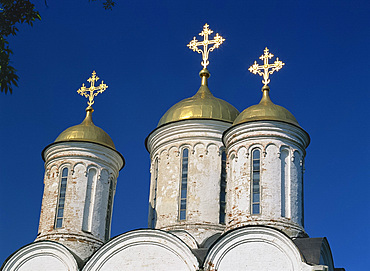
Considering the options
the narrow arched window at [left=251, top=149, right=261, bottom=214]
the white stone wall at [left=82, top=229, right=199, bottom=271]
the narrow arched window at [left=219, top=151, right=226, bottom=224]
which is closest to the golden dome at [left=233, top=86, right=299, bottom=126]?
the narrow arched window at [left=251, top=149, right=261, bottom=214]

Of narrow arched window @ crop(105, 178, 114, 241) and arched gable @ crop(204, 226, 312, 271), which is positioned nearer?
arched gable @ crop(204, 226, 312, 271)

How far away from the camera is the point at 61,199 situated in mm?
16297

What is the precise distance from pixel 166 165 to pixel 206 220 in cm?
174

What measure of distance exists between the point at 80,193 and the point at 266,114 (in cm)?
460

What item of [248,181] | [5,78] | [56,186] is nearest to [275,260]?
[248,181]

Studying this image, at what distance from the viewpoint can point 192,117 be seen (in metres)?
16.7

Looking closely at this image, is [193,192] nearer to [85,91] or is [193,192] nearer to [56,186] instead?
[56,186]

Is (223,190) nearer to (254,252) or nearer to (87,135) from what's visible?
(254,252)

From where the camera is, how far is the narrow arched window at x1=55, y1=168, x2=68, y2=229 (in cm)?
1605

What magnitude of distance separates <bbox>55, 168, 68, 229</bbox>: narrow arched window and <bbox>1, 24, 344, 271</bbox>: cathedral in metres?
0.03

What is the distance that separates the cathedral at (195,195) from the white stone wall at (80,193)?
2 cm

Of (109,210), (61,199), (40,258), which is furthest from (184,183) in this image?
(40,258)

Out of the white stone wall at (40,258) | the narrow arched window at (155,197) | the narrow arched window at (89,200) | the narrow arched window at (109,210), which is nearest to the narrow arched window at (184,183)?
the narrow arched window at (155,197)

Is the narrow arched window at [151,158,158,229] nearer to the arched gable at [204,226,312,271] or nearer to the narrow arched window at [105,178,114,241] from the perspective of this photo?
the narrow arched window at [105,178,114,241]
